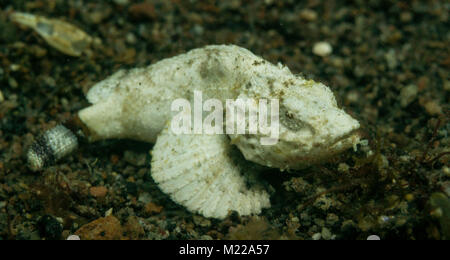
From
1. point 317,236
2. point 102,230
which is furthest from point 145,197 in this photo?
point 317,236

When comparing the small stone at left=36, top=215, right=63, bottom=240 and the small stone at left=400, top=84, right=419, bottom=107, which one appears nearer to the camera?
the small stone at left=36, top=215, right=63, bottom=240

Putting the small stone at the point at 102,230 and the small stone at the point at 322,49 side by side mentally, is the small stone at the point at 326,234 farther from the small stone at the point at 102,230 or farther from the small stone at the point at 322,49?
the small stone at the point at 322,49

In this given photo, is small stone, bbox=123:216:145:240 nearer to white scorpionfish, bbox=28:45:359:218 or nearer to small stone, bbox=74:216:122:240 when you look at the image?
small stone, bbox=74:216:122:240

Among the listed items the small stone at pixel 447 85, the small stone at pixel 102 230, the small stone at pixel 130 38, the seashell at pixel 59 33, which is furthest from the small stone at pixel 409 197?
the seashell at pixel 59 33

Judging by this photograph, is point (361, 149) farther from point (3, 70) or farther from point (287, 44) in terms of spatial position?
point (3, 70)

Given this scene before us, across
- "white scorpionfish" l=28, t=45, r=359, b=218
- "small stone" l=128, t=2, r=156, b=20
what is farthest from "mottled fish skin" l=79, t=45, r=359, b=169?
"small stone" l=128, t=2, r=156, b=20

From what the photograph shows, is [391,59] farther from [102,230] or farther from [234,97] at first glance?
[102,230]
